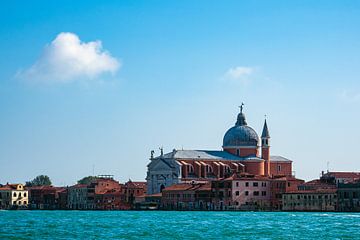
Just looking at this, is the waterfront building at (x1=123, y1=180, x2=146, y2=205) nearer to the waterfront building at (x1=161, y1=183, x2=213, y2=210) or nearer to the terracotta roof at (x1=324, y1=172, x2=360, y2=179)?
the waterfront building at (x1=161, y1=183, x2=213, y2=210)

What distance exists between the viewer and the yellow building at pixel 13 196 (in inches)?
4963

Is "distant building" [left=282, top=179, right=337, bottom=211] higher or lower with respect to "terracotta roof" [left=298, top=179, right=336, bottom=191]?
lower

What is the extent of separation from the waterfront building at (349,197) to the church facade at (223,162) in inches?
660

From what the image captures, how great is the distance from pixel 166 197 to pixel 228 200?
8185mm

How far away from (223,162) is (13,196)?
2819cm

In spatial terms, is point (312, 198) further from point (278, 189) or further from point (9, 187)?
point (9, 187)

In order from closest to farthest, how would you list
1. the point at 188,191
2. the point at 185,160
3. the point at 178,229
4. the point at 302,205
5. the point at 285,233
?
the point at 285,233 < the point at 178,229 < the point at 302,205 < the point at 188,191 < the point at 185,160

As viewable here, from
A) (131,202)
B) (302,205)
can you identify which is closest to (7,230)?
(302,205)

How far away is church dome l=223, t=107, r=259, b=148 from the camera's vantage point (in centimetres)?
11856

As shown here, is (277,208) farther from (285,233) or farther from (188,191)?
(285,233)

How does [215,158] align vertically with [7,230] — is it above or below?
above

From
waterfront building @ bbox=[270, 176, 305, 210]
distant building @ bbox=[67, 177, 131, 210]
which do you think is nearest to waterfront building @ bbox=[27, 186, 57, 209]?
distant building @ bbox=[67, 177, 131, 210]

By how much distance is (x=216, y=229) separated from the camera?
2253 inches

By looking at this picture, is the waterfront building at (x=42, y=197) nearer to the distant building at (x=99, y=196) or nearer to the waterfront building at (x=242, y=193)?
the distant building at (x=99, y=196)
